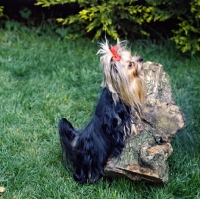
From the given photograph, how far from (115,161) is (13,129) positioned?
1289mm

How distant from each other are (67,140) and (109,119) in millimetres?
434

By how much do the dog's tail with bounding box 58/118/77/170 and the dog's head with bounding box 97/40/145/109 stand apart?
494mm

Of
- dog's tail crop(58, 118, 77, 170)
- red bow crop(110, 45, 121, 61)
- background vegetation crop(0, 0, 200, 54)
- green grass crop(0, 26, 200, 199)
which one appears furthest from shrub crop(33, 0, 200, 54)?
red bow crop(110, 45, 121, 61)

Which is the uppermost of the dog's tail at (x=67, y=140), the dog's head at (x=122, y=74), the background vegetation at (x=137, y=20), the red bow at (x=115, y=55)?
the background vegetation at (x=137, y=20)

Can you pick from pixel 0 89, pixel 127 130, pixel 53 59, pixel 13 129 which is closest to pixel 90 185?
pixel 127 130

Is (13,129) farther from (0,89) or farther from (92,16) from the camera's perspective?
(92,16)

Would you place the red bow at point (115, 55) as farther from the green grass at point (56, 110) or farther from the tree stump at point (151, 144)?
the green grass at point (56, 110)

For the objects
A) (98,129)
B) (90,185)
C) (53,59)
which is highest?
(53,59)

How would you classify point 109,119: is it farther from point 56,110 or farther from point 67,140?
point 56,110

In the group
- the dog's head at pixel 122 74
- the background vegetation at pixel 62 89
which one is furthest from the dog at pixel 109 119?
the background vegetation at pixel 62 89

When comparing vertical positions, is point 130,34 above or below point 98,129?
above

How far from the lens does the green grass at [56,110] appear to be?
347 cm

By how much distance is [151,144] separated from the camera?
11.0 ft

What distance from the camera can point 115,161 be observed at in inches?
131
